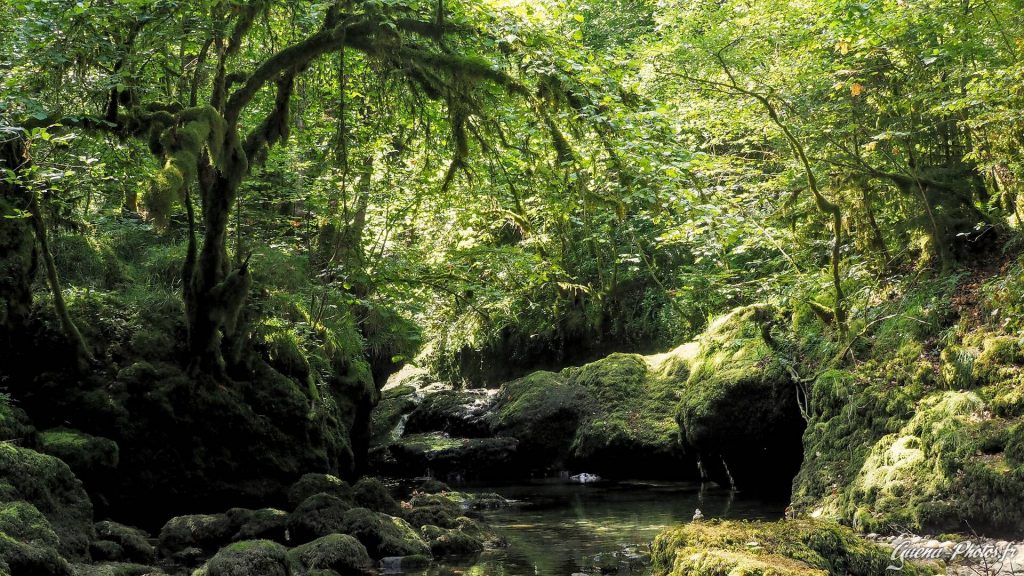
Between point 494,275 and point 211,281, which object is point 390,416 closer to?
point 494,275

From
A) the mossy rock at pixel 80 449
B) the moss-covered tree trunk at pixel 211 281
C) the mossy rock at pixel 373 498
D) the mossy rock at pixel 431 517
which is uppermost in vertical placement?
the moss-covered tree trunk at pixel 211 281

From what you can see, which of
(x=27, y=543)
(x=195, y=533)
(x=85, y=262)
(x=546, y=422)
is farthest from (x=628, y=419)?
(x=27, y=543)

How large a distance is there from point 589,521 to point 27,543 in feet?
20.3

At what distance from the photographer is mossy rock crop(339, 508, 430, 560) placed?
8.26 metres

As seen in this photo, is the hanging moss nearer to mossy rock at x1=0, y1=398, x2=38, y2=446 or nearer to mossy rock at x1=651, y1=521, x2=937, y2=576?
mossy rock at x1=0, y1=398, x2=38, y2=446

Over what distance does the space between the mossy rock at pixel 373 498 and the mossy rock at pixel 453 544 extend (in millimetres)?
1020

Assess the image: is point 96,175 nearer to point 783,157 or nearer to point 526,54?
point 526,54

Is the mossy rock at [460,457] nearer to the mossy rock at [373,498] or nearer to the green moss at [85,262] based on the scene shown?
the mossy rock at [373,498]

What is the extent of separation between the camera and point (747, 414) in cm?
1088

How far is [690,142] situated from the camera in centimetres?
1355

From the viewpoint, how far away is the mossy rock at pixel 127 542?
25.1 ft

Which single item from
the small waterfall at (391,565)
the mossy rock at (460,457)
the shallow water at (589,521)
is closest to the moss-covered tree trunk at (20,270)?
Result: the small waterfall at (391,565)

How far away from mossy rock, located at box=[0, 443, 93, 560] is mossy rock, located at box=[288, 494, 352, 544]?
201 centimetres

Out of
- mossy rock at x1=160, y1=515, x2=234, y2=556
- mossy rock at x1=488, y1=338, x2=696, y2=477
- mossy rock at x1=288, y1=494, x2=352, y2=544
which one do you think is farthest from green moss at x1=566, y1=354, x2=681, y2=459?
mossy rock at x1=160, y1=515, x2=234, y2=556
